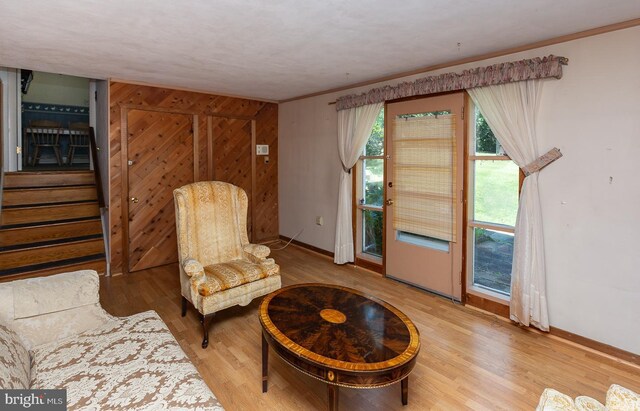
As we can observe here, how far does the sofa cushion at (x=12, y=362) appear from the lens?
4.27 feet

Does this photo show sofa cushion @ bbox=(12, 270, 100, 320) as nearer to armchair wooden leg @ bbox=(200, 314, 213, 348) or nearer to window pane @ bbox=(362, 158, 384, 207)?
armchair wooden leg @ bbox=(200, 314, 213, 348)

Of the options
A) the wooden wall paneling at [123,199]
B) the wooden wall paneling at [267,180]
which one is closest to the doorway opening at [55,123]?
the wooden wall paneling at [123,199]

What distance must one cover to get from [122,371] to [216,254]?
5.77 ft

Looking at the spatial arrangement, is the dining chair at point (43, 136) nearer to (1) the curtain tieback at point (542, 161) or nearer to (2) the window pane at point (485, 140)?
(2) the window pane at point (485, 140)

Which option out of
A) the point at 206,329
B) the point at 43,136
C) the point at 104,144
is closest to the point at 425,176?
the point at 206,329

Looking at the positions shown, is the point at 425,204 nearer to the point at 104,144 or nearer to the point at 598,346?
the point at 598,346

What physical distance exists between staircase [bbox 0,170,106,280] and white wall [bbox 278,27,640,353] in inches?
195

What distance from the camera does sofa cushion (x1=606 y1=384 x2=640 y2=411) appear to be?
3.69 feet

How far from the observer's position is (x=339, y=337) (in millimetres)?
1849

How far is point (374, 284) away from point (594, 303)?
200cm

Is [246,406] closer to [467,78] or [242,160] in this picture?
[467,78]

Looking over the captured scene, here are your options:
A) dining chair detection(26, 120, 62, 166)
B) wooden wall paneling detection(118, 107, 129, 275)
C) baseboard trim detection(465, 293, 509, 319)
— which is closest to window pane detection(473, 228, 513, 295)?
baseboard trim detection(465, 293, 509, 319)

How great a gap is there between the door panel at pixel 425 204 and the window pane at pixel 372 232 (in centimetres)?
25

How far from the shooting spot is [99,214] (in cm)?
472
